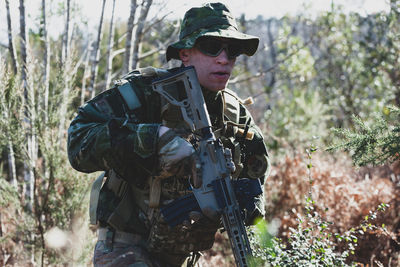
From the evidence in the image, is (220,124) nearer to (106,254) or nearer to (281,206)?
(106,254)

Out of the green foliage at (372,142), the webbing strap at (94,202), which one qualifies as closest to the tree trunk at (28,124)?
the webbing strap at (94,202)

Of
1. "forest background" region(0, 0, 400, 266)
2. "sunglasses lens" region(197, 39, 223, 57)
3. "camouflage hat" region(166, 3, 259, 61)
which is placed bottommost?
"forest background" region(0, 0, 400, 266)

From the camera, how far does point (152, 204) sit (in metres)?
2.36

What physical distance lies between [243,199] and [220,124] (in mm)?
555

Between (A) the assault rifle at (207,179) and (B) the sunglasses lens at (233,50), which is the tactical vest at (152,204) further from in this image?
(B) the sunglasses lens at (233,50)

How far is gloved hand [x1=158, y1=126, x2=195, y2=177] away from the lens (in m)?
2.10

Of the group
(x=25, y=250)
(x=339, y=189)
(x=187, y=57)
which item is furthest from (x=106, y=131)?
(x=339, y=189)

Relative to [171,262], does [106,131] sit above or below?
above

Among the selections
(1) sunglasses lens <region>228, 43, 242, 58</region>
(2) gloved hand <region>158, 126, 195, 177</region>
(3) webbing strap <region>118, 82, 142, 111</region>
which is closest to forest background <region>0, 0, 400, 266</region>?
(1) sunglasses lens <region>228, 43, 242, 58</region>

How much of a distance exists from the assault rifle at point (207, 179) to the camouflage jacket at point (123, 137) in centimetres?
16

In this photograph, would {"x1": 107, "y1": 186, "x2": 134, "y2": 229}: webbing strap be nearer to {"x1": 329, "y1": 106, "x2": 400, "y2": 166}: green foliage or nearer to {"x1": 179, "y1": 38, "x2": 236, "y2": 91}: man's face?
{"x1": 179, "y1": 38, "x2": 236, "y2": 91}: man's face

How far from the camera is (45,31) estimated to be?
17.3 feet

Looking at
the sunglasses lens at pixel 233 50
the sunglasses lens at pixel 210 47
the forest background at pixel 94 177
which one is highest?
the sunglasses lens at pixel 210 47

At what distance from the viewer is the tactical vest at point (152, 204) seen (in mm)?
2354
